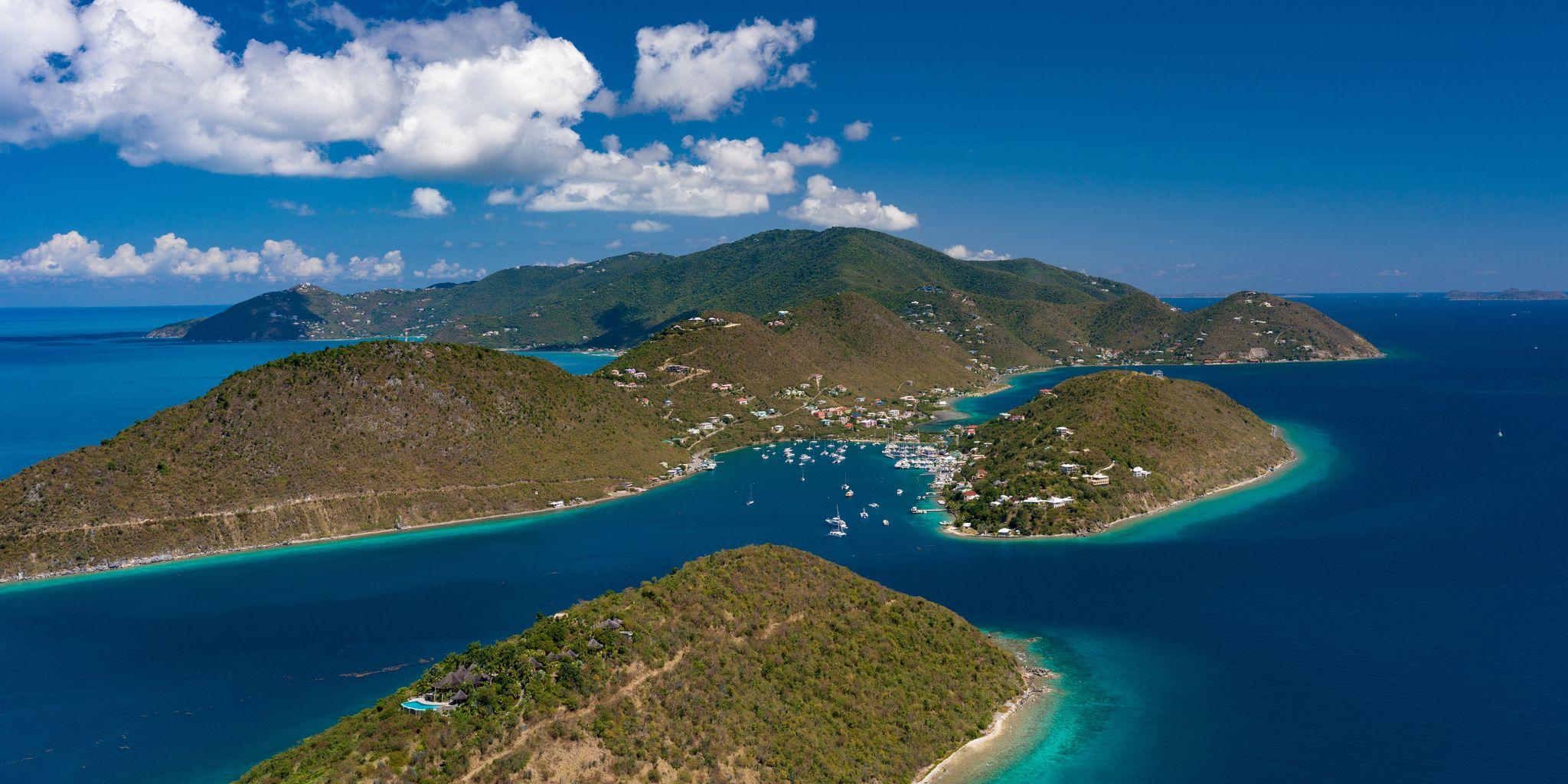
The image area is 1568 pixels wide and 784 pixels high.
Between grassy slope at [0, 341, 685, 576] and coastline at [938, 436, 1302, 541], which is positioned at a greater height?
grassy slope at [0, 341, 685, 576]

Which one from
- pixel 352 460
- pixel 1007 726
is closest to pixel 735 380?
pixel 352 460

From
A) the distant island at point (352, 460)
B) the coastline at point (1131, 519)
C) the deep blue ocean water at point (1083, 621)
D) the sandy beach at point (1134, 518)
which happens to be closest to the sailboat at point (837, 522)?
the deep blue ocean water at point (1083, 621)

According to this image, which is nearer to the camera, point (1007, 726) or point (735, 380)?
point (1007, 726)

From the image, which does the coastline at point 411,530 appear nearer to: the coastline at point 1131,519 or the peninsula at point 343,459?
the coastline at point 1131,519

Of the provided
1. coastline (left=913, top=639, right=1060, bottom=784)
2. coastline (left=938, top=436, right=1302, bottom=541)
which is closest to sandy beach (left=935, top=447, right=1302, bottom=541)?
coastline (left=938, top=436, right=1302, bottom=541)

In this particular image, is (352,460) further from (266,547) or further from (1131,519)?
(1131,519)

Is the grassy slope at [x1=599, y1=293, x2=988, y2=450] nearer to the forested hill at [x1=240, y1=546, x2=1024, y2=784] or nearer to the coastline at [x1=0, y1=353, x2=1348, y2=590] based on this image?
the coastline at [x1=0, y1=353, x2=1348, y2=590]

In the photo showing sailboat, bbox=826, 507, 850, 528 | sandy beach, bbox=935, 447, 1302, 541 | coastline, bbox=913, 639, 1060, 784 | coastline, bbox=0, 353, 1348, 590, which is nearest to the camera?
coastline, bbox=913, 639, 1060, 784
